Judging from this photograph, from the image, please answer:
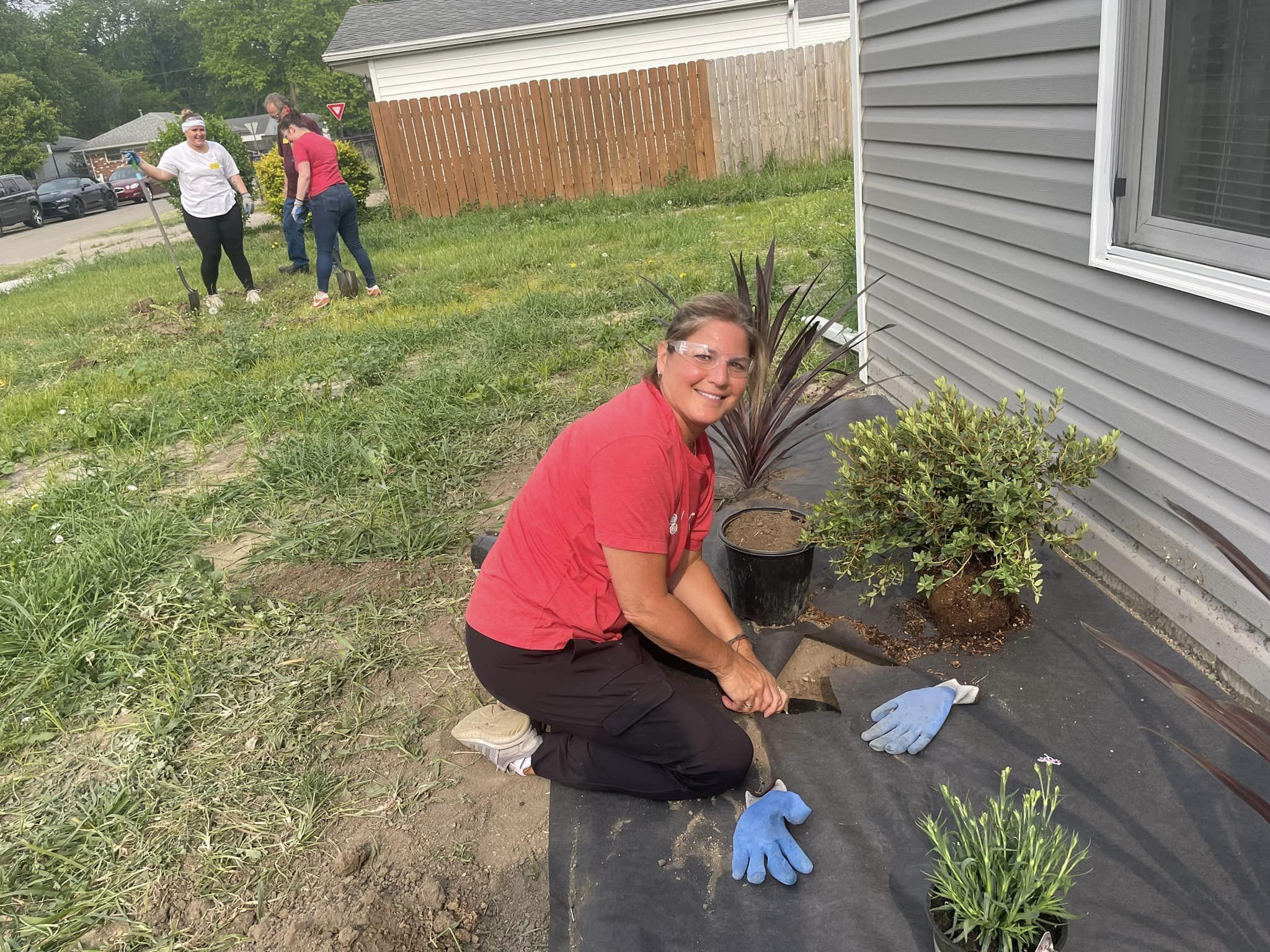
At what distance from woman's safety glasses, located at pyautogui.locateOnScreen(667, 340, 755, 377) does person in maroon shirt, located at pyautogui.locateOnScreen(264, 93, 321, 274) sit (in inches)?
241

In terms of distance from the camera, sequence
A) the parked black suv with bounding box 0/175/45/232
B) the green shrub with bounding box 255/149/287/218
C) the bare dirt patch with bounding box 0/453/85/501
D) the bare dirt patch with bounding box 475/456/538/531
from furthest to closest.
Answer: the parked black suv with bounding box 0/175/45/232 → the green shrub with bounding box 255/149/287/218 → the bare dirt patch with bounding box 0/453/85/501 → the bare dirt patch with bounding box 475/456/538/531

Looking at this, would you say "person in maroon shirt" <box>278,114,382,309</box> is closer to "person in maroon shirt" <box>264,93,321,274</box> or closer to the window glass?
"person in maroon shirt" <box>264,93,321,274</box>

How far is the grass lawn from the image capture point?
220 cm

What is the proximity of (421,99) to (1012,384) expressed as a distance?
12323mm

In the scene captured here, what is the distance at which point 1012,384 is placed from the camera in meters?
3.15

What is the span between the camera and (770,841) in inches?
75.0

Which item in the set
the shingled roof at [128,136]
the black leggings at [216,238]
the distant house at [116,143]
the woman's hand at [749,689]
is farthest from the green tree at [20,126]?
the woman's hand at [749,689]

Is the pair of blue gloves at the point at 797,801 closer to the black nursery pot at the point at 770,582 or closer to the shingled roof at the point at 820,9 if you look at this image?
the black nursery pot at the point at 770,582

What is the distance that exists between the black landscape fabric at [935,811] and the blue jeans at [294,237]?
8.50 m

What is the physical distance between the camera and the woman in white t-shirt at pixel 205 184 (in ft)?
24.8

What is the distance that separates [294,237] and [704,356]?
887cm

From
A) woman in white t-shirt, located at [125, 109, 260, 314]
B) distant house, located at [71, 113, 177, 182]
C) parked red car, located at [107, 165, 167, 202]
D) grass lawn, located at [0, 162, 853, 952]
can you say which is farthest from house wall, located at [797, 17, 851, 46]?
distant house, located at [71, 113, 177, 182]

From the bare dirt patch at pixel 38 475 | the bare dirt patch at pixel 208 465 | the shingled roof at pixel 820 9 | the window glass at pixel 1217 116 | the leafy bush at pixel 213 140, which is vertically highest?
the shingled roof at pixel 820 9

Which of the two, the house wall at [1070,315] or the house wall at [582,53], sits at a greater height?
the house wall at [582,53]
